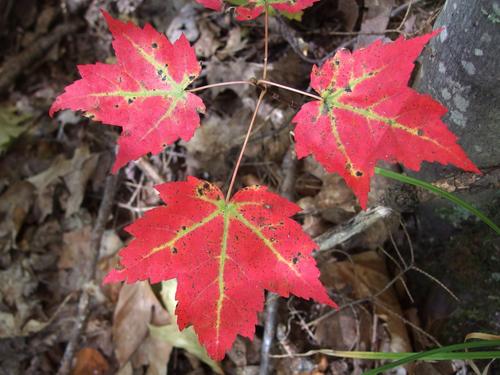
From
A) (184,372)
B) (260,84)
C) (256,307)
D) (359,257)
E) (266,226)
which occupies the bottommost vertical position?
(184,372)

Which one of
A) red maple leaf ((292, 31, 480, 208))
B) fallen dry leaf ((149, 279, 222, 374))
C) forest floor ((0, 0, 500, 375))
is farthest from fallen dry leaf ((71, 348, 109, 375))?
red maple leaf ((292, 31, 480, 208))

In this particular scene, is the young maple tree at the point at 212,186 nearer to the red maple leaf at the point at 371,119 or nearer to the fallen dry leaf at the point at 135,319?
the red maple leaf at the point at 371,119

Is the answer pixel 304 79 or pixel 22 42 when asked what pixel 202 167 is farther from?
pixel 22 42

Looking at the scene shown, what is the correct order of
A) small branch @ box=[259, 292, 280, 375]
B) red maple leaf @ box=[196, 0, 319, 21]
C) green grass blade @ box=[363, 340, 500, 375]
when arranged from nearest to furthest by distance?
green grass blade @ box=[363, 340, 500, 375], red maple leaf @ box=[196, 0, 319, 21], small branch @ box=[259, 292, 280, 375]

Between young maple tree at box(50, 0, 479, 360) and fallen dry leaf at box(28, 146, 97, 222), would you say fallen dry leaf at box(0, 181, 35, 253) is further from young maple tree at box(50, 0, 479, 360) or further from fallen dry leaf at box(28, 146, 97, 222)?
young maple tree at box(50, 0, 479, 360)

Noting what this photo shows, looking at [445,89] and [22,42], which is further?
[22,42]

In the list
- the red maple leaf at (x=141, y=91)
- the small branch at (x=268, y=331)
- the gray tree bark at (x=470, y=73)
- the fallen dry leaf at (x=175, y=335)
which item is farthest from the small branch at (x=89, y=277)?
the gray tree bark at (x=470, y=73)

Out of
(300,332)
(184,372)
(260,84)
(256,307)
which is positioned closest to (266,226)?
(256,307)

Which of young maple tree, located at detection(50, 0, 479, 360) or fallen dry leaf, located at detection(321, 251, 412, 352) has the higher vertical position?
young maple tree, located at detection(50, 0, 479, 360)
